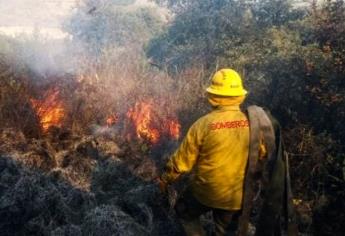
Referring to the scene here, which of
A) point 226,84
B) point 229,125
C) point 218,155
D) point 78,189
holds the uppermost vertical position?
point 226,84

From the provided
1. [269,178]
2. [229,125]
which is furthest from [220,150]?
[269,178]

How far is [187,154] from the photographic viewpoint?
144 inches

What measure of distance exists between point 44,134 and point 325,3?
5601mm

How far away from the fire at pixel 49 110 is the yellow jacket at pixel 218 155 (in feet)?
10.7

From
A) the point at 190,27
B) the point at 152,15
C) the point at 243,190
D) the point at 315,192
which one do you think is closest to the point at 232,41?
the point at 190,27

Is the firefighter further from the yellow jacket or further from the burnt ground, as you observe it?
the burnt ground

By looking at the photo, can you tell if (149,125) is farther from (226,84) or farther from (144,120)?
(226,84)

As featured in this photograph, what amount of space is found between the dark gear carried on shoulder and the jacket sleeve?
0.45m

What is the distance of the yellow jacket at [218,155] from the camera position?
360 cm

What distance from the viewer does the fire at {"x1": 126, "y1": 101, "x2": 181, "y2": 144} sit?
6.67 m

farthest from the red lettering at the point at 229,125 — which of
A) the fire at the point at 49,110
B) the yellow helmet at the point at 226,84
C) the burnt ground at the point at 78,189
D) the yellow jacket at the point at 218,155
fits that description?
the fire at the point at 49,110

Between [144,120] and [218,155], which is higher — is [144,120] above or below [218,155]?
below

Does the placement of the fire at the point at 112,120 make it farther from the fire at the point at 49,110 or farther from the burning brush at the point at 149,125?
the fire at the point at 49,110

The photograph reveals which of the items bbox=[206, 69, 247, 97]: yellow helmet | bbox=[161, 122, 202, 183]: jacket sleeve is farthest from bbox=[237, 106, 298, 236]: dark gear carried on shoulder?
bbox=[161, 122, 202, 183]: jacket sleeve
